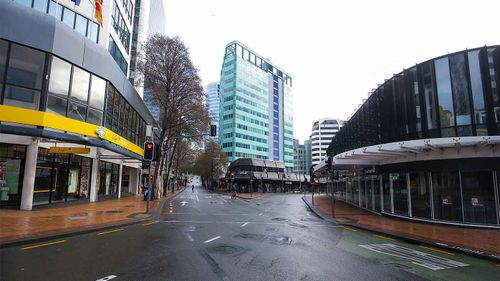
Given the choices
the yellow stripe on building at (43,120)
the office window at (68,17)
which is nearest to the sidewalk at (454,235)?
the yellow stripe on building at (43,120)

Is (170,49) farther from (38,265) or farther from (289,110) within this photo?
(289,110)

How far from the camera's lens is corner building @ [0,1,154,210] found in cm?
1520

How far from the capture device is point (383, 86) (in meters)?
21.3

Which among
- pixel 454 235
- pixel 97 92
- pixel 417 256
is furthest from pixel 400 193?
pixel 97 92

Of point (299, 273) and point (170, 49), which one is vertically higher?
point (170, 49)

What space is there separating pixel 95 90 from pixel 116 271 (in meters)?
16.7

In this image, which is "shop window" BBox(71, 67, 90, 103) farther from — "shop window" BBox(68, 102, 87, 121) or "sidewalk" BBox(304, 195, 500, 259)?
"sidewalk" BBox(304, 195, 500, 259)

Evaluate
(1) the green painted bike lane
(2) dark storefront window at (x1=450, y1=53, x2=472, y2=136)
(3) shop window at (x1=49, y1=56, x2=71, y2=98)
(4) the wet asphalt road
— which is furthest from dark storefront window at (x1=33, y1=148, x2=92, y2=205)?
(2) dark storefront window at (x1=450, y1=53, x2=472, y2=136)

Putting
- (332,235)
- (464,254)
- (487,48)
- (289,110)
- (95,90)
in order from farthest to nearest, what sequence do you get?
1. (289,110)
2. (95,90)
3. (487,48)
4. (332,235)
5. (464,254)

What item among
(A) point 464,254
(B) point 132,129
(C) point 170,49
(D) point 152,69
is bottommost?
(A) point 464,254

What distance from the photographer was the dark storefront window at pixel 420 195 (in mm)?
16578

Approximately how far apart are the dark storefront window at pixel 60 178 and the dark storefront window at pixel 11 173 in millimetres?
791

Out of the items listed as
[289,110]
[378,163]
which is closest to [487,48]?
[378,163]

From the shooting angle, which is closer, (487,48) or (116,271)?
(116,271)
